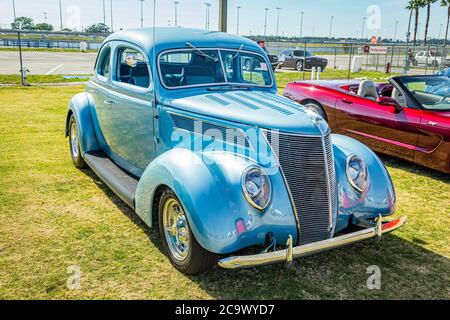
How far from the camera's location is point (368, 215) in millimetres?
3727

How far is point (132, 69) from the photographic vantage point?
5.19m

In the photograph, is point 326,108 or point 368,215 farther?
point 326,108

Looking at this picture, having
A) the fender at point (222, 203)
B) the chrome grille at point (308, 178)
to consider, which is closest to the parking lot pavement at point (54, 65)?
the fender at point (222, 203)

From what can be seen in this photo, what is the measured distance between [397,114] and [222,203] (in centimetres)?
454

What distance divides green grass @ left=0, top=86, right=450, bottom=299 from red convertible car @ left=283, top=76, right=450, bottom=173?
0.64 m

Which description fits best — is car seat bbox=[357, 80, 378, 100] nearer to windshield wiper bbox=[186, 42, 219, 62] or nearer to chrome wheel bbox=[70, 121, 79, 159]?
windshield wiper bbox=[186, 42, 219, 62]

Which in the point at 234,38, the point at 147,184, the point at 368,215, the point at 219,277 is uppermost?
the point at 234,38

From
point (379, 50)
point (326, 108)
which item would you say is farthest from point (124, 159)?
point (379, 50)

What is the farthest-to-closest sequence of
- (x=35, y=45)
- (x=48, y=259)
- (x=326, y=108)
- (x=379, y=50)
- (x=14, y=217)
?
(x=35, y=45) → (x=379, y=50) → (x=326, y=108) → (x=14, y=217) → (x=48, y=259)

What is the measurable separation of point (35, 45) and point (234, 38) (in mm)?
51406

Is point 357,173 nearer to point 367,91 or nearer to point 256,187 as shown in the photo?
point 256,187

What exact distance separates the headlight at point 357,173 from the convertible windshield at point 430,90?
322 cm

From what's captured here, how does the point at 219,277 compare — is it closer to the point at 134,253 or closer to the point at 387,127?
the point at 134,253

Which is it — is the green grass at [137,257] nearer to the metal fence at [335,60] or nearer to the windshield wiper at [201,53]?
the windshield wiper at [201,53]
